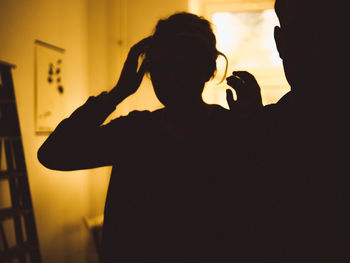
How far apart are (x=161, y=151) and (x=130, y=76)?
0.86 feet

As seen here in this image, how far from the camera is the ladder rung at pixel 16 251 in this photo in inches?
67.9

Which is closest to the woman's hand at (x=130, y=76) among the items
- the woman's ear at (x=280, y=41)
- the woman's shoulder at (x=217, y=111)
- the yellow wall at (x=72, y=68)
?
the woman's shoulder at (x=217, y=111)

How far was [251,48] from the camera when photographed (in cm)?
305

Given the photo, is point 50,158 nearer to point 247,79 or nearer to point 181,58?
point 181,58

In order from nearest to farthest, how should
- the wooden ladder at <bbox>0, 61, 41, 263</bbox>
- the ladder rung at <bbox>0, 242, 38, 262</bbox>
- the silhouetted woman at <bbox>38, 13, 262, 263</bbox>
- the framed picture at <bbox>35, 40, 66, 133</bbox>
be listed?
the silhouetted woman at <bbox>38, 13, 262, 263</bbox> → the ladder rung at <bbox>0, 242, 38, 262</bbox> → the wooden ladder at <bbox>0, 61, 41, 263</bbox> → the framed picture at <bbox>35, 40, 66, 133</bbox>

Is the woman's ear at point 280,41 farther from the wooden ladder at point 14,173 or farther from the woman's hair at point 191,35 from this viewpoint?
the wooden ladder at point 14,173

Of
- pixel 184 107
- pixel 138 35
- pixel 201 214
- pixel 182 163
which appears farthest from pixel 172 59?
pixel 138 35

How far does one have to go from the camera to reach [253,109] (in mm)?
598

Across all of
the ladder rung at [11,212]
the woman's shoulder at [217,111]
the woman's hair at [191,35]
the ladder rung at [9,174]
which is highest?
the woman's hair at [191,35]

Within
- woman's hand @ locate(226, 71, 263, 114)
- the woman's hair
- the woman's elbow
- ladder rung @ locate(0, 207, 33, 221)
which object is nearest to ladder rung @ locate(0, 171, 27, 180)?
ladder rung @ locate(0, 207, 33, 221)

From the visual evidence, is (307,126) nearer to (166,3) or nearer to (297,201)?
(297,201)

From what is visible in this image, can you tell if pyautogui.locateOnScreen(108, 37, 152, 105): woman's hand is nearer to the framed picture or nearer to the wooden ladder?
the wooden ladder

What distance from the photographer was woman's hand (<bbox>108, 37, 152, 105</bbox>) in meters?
0.95

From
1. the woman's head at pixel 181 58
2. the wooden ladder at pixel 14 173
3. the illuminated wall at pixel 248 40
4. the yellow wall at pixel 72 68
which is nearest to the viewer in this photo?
the woman's head at pixel 181 58
